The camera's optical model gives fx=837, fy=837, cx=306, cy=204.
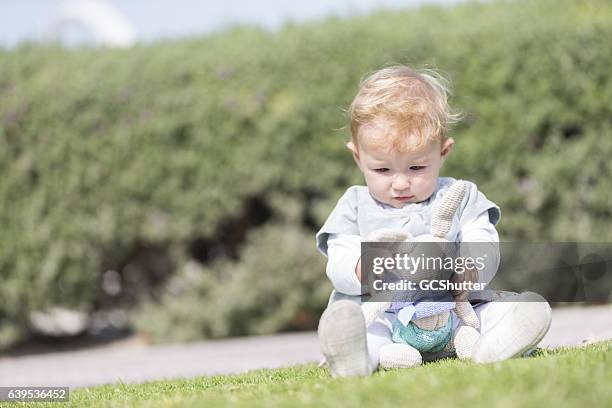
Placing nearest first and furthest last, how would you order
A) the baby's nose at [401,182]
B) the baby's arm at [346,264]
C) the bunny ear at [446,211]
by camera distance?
the bunny ear at [446,211] → the baby's arm at [346,264] → the baby's nose at [401,182]

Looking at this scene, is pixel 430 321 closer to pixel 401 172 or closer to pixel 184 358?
pixel 401 172

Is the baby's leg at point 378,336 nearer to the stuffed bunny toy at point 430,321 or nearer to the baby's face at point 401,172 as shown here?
the stuffed bunny toy at point 430,321

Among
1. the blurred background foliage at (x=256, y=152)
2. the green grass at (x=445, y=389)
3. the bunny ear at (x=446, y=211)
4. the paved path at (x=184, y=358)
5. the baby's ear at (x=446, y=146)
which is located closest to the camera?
the green grass at (x=445, y=389)

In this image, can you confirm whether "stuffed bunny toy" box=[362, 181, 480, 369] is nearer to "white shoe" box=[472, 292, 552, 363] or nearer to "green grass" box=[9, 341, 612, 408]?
"green grass" box=[9, 341, 612, 408]

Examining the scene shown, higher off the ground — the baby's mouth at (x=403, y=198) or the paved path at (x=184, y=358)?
the baby's mouth at (x=403, y=198)

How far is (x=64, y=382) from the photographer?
606cm

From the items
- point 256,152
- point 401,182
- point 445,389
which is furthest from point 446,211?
point 256,152

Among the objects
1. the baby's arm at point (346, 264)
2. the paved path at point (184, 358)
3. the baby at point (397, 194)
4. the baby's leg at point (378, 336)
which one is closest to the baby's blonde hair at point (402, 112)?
the baby at point (397, 194)

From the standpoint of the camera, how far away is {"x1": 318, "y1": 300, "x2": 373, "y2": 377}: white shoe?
10.3ft

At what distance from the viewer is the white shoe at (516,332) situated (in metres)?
3.25

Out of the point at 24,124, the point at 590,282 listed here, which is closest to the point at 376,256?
the point at 590,282

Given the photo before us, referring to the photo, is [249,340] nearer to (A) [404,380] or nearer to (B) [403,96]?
(B) [403,96]

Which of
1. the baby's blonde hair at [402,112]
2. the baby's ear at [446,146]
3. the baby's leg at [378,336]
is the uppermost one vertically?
the baby's blonde hair at [402,112]

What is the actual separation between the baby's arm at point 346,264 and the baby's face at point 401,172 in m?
0.25
